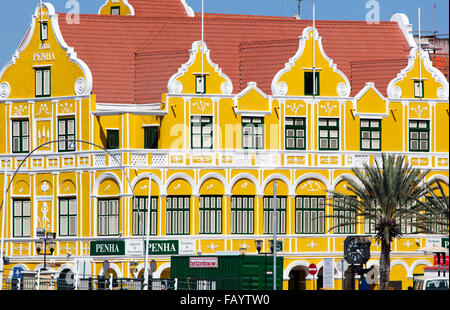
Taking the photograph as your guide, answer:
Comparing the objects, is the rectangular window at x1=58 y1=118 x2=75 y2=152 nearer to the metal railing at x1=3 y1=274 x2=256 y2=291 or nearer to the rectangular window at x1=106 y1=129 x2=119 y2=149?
the rectangular window at x1=106 y1=129 x2=119 y2=149

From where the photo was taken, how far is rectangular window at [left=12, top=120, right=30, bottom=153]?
9288 cm

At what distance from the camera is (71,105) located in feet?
307

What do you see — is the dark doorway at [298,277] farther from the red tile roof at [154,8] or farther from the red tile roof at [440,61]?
the red tile roof at [154,8]

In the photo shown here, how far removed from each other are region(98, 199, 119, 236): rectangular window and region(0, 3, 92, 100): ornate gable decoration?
936cm

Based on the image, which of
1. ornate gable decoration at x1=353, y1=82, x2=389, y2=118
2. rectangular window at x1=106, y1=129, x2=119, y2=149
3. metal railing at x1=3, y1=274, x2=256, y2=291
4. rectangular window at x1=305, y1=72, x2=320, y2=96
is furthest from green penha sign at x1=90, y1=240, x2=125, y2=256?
ornate gable decoration at x1=353, y1=82, x2=389, y2=118

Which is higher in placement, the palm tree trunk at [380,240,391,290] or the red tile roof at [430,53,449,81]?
the red tile roof at [430,53,449,81]

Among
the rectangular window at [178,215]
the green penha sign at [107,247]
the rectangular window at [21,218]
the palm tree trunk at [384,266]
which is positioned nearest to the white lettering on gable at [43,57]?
the rectangular window at [21,218]

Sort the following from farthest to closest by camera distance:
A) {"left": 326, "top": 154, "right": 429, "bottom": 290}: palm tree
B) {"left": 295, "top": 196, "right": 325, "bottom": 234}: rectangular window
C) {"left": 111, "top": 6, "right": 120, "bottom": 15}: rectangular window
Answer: {"left": 111, "top": 6, "right": 120, "bottom": 15}: rectangular window
{"left": 295, "top": 196, "right": 325, "bottom": 234}: rectangular window
{"left": 326, "top": 154, "right": 429, "bottom": 290}: palm tree

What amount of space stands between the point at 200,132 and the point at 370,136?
1447cm

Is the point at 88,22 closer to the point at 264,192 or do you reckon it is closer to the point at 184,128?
the point at 184,128

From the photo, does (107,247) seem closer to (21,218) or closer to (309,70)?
(21,218)

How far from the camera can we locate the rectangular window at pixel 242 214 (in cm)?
9300

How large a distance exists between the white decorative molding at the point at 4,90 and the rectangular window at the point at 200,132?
1638 centimetres
